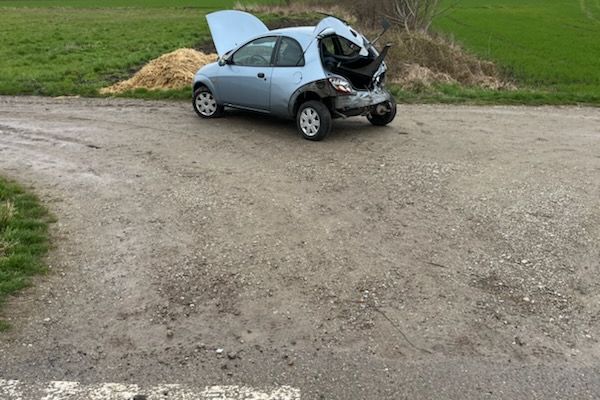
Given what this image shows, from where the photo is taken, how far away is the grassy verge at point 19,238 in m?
5.34

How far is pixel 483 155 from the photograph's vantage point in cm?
938

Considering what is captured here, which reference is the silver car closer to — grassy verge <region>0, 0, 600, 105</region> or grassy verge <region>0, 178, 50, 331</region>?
grassy verge <region>0, 0, 600, 105</region>

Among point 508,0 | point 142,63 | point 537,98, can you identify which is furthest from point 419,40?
point 508,0

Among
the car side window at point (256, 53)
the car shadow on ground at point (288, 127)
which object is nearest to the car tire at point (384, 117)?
the car shadow on ground at point (288, 127)

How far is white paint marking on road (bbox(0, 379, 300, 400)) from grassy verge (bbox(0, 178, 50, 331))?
863 mm

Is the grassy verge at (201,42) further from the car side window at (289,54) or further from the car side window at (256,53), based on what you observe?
the car side window at (289,54)

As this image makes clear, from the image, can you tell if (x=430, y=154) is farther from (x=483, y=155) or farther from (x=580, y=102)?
(x=580, y=102)

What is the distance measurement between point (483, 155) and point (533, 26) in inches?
1268

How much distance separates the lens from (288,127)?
36.4 ft

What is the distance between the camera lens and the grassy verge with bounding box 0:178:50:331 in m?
5.34

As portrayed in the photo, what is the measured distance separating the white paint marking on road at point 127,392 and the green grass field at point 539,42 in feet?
38.6

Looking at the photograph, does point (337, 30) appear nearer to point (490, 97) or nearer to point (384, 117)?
point (384, 117)

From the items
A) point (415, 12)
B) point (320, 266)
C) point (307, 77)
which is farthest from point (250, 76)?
point (415, 12)

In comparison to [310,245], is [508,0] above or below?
above
